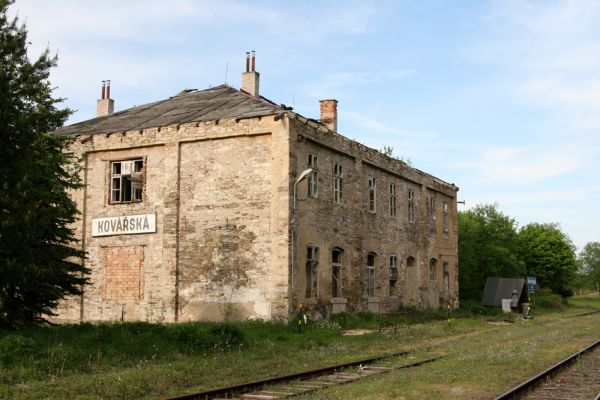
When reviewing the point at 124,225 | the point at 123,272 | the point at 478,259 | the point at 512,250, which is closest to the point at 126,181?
the point at 124,225

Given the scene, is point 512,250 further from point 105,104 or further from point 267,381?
point 267,381

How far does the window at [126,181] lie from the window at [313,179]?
6.02 m

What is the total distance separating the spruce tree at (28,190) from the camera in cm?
1320

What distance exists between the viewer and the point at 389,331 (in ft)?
71.3

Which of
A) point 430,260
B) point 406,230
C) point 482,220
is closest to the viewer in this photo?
point 406,230

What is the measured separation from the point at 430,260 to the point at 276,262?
14.4 m

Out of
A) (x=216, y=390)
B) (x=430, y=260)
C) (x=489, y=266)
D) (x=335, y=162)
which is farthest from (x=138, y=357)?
(x=489, y=266)

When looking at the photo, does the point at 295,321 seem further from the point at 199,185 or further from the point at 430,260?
the point at 430,260

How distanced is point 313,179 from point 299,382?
502 inches

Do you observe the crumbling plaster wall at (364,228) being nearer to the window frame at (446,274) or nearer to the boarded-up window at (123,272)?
the window frame at (446,274)

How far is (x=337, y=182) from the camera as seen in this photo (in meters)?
25.3

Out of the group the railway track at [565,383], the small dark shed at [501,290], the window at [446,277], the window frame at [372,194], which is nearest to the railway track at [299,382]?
the railway track at [565,383]

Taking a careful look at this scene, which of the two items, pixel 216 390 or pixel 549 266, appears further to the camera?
pixel 549 266

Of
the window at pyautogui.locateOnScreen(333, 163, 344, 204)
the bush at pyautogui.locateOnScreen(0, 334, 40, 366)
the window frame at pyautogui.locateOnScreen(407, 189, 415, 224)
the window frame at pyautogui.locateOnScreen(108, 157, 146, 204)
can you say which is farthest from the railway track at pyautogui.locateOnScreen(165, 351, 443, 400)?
the window frame at pyautogui.locateOnScreen(407, 189, 415, 224)
